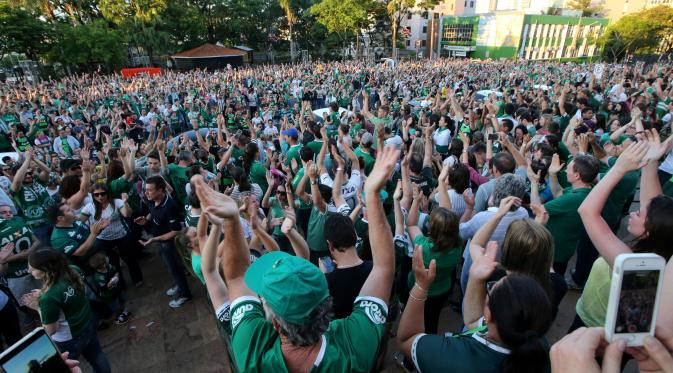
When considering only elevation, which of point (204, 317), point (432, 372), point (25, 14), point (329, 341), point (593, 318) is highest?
point (25, 14)

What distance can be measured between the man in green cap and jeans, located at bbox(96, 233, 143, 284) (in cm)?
352

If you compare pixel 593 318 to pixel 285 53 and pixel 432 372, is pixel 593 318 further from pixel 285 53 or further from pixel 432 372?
pixel 285 53

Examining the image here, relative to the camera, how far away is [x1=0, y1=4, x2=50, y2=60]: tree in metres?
24.7

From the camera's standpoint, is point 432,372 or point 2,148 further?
point 2,148

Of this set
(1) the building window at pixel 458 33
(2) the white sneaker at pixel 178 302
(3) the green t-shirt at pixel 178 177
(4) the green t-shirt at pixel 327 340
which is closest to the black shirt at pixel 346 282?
(4) the green t-shirt at pixel 327 340

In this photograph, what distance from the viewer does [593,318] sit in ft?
7.62

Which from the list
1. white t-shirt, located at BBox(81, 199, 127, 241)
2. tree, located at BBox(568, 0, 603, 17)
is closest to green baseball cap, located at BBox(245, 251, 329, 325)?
white t-shirt, located at BBox(81, 199, 127, 241)

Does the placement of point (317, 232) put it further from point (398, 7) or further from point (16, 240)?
point (398, 7)

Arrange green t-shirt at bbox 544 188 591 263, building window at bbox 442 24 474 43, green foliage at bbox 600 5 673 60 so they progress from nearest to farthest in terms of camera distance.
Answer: green t-shirt at bbox 544 188 591 263, green foliage at bbox 600 5 673 60, building window at bbox 442 24 474 43

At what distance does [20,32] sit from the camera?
25234mm

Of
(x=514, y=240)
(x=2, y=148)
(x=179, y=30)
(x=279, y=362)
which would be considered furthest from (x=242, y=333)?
(x=179, y=30)

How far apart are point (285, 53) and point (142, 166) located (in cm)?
4563

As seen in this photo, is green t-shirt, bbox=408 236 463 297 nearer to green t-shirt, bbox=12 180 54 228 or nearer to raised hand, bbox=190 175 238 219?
raised hand, bbox=190 175 238 219

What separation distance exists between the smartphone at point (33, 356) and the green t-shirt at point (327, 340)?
2.87 feet
